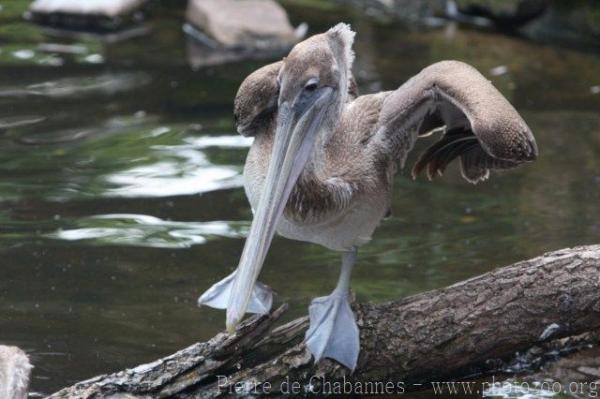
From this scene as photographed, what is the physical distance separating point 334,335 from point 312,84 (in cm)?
89

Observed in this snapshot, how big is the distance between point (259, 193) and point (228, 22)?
213 inches

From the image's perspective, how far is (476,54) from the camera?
30.0 feet

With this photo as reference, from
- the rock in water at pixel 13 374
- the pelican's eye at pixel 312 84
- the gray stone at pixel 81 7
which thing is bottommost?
the gray stone at pixel 81 7

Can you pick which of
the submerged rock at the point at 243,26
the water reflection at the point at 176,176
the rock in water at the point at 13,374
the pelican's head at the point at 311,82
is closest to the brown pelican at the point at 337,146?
the pelican's head at the point at 311,82

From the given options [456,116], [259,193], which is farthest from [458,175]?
[259,193]

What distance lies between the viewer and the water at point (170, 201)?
5062 mm

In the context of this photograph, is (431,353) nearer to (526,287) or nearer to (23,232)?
(526,287)

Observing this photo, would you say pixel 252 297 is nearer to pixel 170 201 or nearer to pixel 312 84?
pixel 312 84

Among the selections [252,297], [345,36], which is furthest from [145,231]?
[345,36]

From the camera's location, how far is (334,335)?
392 centimetres

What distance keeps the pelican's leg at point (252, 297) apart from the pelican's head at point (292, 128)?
275 mm

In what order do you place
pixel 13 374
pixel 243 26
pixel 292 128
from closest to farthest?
Answer: pixel 13 374
pixel 292 128
pixel 243 26

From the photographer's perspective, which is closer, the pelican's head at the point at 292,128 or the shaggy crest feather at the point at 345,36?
the pelican's head at the point at 292,128

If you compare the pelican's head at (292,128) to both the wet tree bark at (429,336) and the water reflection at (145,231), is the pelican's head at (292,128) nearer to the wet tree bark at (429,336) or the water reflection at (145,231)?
the wet tree bark at (429,336)
